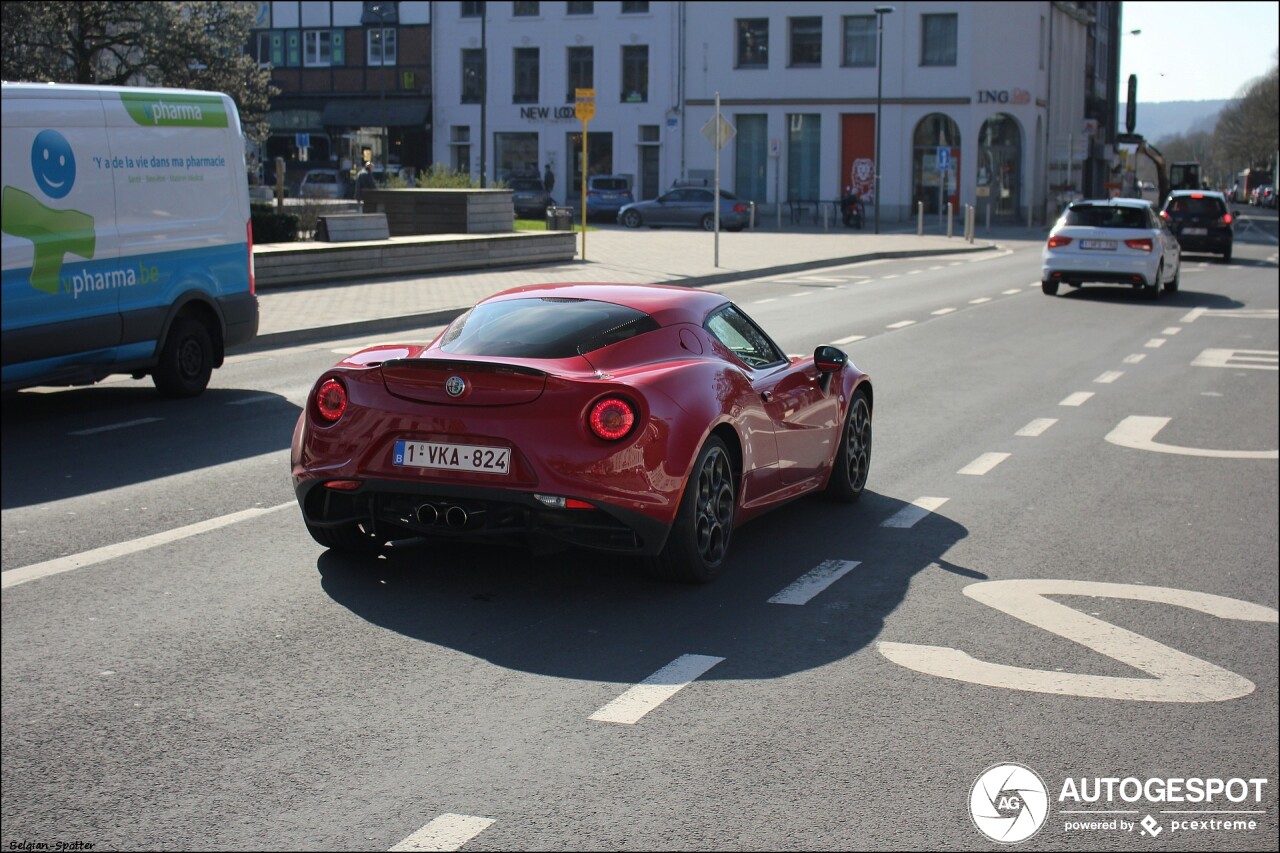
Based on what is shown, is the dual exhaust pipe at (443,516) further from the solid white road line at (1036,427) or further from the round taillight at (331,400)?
the solid white road line at (1036,427)

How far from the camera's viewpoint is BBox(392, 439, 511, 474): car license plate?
651cm

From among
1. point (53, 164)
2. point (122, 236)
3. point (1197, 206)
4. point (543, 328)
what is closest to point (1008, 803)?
point (543, 328)

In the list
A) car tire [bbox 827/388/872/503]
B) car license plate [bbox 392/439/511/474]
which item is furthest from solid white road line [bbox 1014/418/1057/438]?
car license plate [bbox 392/439/511/474]

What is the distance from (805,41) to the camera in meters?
65.4

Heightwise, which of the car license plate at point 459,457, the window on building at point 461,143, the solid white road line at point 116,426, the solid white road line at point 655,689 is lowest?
the solid white road line at point 655,689

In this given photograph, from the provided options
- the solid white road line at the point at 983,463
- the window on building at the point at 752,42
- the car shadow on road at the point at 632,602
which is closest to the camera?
the car shadow on road at the point at 632,602

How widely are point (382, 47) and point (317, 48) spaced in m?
3.94

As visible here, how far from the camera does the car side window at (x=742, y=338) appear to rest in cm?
780

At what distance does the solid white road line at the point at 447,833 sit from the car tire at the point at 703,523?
103 inches

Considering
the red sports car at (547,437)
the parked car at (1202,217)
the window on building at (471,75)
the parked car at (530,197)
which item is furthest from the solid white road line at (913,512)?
the window on building at (471,75)

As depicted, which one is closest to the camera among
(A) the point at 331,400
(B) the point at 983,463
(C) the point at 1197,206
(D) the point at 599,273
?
(A) the point at 331,400

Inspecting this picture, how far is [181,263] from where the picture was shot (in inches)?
484

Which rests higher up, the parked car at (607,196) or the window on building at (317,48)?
the window on building at (317,48)

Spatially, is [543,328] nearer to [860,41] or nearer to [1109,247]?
[1109,247]
